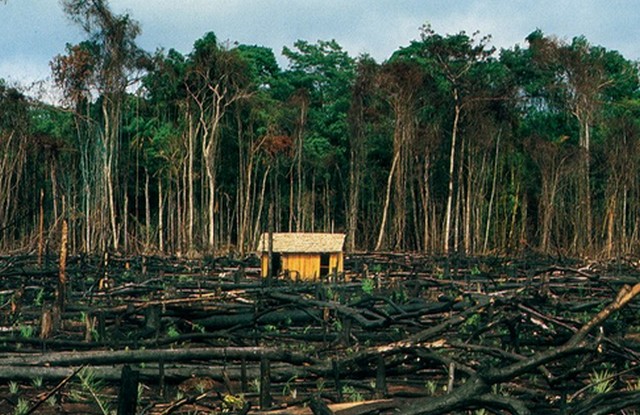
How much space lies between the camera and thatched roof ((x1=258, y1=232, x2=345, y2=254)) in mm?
27672

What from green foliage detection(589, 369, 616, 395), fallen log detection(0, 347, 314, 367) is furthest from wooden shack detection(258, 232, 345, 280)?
fallen log detection(0, 347, 314, 367)

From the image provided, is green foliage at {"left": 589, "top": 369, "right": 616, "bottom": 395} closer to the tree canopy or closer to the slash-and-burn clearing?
the slash-and-burn clearing

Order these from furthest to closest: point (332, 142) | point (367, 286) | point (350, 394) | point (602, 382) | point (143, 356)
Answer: point (332, 142) < point (367, 286) < point (350, 394) < point (143, 356) < point (602, 382)

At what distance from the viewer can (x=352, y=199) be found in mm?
40844

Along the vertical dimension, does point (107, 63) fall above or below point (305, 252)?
above

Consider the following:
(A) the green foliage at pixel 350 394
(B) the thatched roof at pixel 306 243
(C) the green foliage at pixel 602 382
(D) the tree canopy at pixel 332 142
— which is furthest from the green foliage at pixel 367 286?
(D) the tree canopy at pixel 332 142

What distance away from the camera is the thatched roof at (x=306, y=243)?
90.8 feet

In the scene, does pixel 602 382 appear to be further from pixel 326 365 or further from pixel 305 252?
pixel 305 252

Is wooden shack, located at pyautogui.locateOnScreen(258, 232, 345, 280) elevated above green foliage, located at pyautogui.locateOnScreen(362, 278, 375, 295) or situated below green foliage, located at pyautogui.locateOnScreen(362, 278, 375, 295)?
above

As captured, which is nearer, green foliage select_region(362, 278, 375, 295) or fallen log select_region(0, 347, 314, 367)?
fallen log select_region(0, 347, 314, 367)

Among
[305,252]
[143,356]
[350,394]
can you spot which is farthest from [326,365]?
[305,252]

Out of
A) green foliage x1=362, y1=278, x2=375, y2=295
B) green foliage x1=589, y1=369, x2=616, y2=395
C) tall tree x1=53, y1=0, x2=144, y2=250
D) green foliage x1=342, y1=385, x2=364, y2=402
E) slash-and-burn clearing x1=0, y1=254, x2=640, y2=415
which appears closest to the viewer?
slash-and-burn clearing x1=0, y1=254, x2=640, y2=415

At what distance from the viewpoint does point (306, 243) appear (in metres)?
28.1

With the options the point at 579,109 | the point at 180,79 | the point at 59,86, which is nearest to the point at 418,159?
the point at 579,109
